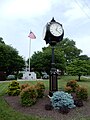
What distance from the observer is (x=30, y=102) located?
902cm

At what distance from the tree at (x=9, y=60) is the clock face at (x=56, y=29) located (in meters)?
27.2

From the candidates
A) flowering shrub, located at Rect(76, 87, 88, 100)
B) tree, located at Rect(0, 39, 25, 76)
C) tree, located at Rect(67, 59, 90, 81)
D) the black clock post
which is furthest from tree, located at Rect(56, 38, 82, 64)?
flowering shrub, located at Rect(76, 87, 88, 100)

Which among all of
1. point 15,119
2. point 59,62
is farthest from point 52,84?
point 59,62

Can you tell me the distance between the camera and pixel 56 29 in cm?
1080

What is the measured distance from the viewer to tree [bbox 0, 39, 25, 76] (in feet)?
123

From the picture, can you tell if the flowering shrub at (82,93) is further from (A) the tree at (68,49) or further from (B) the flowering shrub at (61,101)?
(A) the tree at (68,49)

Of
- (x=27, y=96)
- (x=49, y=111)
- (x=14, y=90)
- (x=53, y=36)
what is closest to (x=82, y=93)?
(x=49, y=111)

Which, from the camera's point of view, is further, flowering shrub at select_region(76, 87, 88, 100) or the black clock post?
the black clock post

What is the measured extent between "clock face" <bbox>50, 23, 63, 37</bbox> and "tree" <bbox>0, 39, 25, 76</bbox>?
1070 inches

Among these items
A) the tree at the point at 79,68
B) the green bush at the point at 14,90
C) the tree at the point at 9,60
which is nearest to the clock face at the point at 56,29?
the green bush at the point at 14,90

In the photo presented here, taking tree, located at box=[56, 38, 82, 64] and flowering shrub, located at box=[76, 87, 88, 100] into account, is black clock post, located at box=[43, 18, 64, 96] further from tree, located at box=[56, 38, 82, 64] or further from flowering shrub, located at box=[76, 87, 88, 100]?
tree, located at box=[56, 38, 82, 64]

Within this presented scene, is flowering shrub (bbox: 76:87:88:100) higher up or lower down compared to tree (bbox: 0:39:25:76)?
lower down

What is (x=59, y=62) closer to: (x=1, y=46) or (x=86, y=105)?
(x=1, y=46)

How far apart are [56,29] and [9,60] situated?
91.3 feet
